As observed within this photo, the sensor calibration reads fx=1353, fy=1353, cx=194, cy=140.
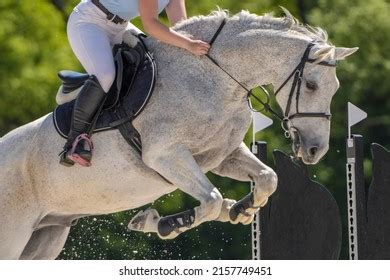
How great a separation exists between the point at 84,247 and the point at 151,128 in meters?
3.50

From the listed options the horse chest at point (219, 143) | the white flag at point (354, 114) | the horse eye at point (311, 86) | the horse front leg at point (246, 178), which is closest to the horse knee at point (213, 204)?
the horse front leg at point (246, 178)

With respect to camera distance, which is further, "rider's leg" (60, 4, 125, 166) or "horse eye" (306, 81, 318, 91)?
"rider's leg" (60, 4, 125, 166)

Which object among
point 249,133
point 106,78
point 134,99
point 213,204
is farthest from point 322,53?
point 249,133

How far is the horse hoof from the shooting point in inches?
294

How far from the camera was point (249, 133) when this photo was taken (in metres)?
12.6

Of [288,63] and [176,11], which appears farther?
[176,11]

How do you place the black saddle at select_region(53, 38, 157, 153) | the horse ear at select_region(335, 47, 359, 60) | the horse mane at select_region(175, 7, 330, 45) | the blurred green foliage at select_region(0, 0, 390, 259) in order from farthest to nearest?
the blurred green foliage at select_region(0, 0, 390, 259)
the black saddle at select_region(53, 38, 157, 153)
the horse mane at select_region(175, 7, 330, 45)
the horse ear at select_region(335, 47, 359, 60)

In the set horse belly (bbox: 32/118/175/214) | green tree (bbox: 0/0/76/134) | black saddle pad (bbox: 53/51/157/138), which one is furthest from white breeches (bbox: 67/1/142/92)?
green tree (bbox: 0/0/76/134)

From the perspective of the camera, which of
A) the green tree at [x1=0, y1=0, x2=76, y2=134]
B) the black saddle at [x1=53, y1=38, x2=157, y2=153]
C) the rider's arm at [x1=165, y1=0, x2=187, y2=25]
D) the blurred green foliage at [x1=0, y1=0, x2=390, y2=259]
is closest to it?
the black saddle at [x1=53, y1=38, x2=157, y2=153]

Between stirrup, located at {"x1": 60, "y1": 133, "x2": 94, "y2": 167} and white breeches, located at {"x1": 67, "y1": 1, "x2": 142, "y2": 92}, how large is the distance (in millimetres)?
302

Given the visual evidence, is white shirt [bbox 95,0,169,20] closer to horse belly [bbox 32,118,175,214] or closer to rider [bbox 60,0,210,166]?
rider [bbox 60,0,210,166]

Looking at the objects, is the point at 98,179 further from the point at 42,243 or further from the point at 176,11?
the point at 176,11

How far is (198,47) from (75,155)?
3.00ft

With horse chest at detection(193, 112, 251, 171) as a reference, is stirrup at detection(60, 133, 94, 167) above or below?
below
